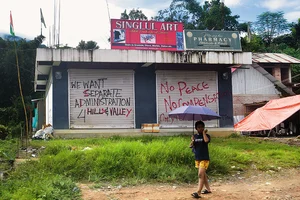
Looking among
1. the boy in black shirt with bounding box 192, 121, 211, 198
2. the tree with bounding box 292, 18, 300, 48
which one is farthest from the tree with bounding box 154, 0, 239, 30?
the boy in black shirt with bounding box 192, 121, 211, 198

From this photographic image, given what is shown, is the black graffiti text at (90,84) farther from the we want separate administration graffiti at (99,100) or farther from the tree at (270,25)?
the tree at (270,25)

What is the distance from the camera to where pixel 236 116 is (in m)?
22.1

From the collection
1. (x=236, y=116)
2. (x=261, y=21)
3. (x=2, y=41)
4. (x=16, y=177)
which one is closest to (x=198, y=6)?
(x=261, y=21)

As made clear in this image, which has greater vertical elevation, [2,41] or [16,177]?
[2,41]

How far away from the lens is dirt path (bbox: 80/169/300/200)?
549 centimetres

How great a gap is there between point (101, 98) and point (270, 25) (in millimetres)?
36786

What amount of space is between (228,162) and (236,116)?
48.7ft

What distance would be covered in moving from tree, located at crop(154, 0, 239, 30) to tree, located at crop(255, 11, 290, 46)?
7870 millimetres

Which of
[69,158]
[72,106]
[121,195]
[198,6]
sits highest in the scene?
[198,6]

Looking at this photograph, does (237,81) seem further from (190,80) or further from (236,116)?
(190,80)

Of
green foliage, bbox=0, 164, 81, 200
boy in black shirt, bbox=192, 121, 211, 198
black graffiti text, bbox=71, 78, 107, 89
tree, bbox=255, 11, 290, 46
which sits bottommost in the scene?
green foliage, bbox=0, 164, 81, 200

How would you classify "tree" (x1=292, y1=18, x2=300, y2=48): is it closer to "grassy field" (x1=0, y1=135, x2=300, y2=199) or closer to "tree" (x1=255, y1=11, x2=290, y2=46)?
"tree" (x1=255, y1=11, x2=290, y2=46)

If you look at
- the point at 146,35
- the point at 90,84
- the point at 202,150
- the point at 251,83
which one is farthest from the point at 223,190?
the point at 251,83

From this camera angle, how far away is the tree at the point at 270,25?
42.0m
